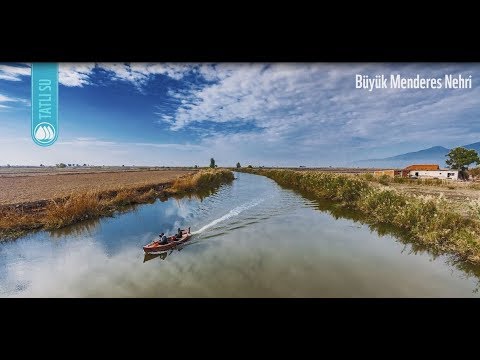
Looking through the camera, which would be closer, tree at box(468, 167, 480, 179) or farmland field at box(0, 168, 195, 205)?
tree at box(468, 167, 480, 179)

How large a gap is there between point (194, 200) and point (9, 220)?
21.3 ft

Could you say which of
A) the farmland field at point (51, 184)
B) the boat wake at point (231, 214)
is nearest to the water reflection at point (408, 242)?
the boat wake at point (231, 214)

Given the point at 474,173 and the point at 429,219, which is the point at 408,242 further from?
the point at 474,173

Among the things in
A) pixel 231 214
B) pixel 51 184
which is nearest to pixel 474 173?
pixel 231 214

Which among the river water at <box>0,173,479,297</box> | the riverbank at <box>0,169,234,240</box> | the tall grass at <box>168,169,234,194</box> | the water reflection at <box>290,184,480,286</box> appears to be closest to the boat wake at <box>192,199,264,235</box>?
the river water at <box>0,173,479,297</box>

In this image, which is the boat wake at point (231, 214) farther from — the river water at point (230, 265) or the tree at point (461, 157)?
the tree at point (461, 157)

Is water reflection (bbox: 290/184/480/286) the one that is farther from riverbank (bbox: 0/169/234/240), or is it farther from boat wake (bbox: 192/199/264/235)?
riverbank (bbox: 0/169/234/240)

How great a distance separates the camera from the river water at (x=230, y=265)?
3.84 meters

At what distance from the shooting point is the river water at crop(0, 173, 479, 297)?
3.84 m

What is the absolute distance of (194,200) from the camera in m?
11.5
